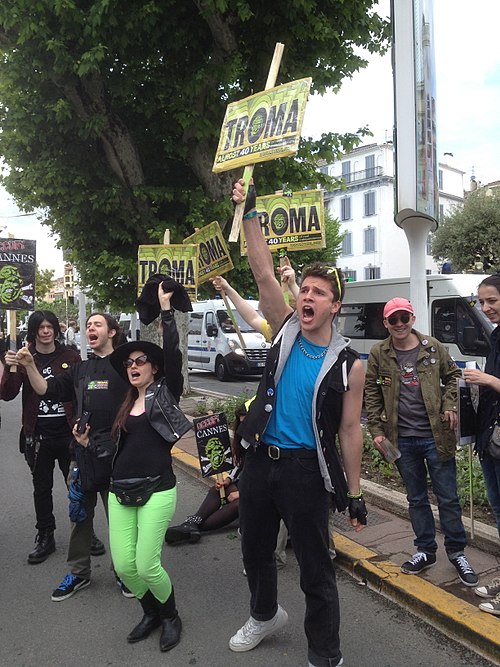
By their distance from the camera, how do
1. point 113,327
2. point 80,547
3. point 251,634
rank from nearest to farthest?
point 251,634, point 80,547, point 113,327

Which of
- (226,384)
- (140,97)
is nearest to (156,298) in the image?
(140,97)

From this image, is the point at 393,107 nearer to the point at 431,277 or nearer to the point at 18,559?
the point at 431,277

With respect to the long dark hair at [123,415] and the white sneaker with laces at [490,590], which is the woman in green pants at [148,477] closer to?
the long dark hair at [123,415]

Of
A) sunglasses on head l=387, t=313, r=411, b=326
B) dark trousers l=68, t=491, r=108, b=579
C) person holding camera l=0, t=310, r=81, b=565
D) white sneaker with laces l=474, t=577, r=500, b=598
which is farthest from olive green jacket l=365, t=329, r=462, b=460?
person holding camera l=0, t=310, r=81, b=565

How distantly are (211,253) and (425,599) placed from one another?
335cm

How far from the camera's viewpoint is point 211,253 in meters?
5.32

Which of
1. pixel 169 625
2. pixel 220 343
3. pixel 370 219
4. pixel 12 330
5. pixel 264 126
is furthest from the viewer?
pixel 370 219

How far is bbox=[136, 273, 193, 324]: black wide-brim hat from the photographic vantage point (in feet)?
11.1

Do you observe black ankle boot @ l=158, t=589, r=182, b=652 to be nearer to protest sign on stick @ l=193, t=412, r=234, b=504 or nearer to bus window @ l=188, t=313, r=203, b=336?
protest sign on stick @ l=193, t=412, r=234, b=504

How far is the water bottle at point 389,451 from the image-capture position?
368 cm

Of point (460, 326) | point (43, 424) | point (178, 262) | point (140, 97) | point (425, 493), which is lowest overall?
point (425, 493)

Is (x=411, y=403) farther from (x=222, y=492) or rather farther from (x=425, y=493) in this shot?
(x=222, y=492)

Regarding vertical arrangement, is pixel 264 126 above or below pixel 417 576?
above

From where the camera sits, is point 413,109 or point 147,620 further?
point 413,109
